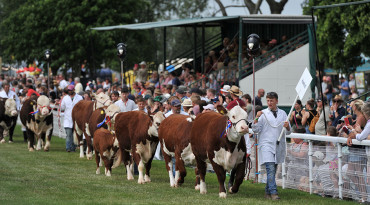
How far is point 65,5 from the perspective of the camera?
4788 centimetres

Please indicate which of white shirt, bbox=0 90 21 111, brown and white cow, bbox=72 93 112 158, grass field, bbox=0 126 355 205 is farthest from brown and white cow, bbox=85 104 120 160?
white shirt, bbox=0 90 21 111

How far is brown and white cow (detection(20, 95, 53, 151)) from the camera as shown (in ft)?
80.3

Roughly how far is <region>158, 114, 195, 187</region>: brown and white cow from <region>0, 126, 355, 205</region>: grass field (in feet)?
1.24

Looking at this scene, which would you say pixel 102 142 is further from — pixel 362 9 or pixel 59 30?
pixel 59 30

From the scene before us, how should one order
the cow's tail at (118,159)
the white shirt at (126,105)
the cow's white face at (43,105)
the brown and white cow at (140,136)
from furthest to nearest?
the cow's white face at (43,105) → the white shirt at (126,105) → the cow's tail at (118,159) → the brown and white cow at (140,136)

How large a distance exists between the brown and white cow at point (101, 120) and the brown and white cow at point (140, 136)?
70 centimetres

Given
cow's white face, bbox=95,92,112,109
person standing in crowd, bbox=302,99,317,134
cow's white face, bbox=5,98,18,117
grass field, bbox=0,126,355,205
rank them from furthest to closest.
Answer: cow's white face, bbox=5,98,18,117
cow's white face, bbox=95,92,112,109
person standing in crowd, bbox=302,99,317,134
grass field, bbox=0,126,355,205

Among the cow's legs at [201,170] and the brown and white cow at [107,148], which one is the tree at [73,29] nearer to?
the brown and white cow at [107,148]

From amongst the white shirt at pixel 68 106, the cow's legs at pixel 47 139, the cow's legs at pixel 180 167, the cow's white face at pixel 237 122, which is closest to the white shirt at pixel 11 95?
the white shirt at pixel 68 106

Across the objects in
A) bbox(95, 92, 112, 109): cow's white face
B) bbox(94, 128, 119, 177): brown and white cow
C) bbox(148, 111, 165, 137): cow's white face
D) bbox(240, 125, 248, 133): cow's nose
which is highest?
bbox(95, 92, 112, 109): cow's white face

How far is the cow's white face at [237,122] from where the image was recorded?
12.4m

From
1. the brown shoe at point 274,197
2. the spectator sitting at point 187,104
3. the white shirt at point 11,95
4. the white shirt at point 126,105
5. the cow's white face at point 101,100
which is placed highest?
the white shirt at point 11,95

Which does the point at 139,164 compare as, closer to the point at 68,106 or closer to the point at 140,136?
the point at 140,136

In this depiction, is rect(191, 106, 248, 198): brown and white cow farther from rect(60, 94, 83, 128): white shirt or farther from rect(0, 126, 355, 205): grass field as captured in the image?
rect(60, 94, 83, 128): white shirt
